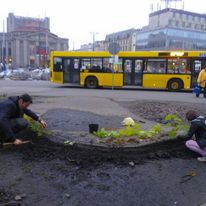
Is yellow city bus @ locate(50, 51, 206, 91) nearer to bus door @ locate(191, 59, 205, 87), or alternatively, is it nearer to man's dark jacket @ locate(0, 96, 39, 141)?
bus door @ locate(191, 59, 205, 87)

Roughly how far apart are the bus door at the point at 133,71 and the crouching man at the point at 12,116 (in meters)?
17.8

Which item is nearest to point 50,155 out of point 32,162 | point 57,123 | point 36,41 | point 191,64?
point 32,162

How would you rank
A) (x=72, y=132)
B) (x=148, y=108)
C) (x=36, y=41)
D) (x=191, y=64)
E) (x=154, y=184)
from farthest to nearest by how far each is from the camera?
(x=36, y=41) < (x=191, y=64) < (x=148, y=108) < (x=72, y=132) < (x=154, y=184)

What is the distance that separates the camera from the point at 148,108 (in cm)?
1280

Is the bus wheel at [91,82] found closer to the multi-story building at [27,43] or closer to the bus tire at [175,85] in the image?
the bus tire at [175,85]

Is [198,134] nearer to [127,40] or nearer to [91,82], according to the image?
[91,82]

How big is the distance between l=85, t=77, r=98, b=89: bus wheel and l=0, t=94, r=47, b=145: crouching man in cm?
1817

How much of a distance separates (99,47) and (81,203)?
140 m

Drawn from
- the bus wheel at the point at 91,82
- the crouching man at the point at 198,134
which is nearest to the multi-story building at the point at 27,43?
the bus wheel at the point at 91,82

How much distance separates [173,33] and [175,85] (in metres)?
86.0

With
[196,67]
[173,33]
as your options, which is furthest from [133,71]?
[173,33]

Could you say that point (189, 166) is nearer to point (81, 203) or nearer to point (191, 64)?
point (81, 203)

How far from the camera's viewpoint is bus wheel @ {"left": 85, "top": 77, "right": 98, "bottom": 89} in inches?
961

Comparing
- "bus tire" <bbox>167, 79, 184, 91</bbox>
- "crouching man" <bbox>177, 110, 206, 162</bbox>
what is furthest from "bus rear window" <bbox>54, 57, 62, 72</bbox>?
"crouching man" <bbox>177, 110, 206, 162</bbox>
